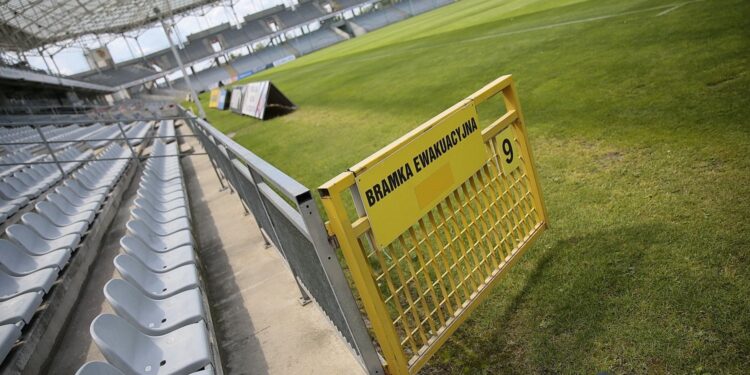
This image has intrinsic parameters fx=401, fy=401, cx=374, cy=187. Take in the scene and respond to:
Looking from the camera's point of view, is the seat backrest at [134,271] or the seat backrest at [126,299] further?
the seat backrest at [134,271]

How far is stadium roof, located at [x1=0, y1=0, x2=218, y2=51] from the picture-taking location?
79.9 ft

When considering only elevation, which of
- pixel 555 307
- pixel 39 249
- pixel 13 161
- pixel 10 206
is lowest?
pixel 555 307

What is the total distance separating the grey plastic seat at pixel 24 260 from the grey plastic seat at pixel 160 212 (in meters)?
0.89

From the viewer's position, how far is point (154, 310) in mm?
3021

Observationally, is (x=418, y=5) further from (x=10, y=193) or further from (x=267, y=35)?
(x=10, y=193)

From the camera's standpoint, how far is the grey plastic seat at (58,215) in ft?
17.4

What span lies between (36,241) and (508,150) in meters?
5.32

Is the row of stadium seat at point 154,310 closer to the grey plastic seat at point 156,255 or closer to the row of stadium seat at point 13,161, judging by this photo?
the grey plastic seat at point 156,255

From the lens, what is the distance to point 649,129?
457 cm

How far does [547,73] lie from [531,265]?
5971 millimetres

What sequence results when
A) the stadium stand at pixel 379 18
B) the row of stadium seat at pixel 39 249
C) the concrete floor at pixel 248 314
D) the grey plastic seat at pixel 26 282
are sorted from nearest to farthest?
the concrete floor at pixel 248 314 → the row of stadium seat at pixel 39 249 → the grey plastic seat at pixel 26 282 → the stadium stand at pixel 379 18

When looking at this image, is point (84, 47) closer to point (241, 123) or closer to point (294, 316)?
point (241, 123)

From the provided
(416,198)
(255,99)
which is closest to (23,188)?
(416,198)

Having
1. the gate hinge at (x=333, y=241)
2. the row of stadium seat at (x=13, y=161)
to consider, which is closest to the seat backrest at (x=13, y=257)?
the gate hinge at (x=333, y=241)
